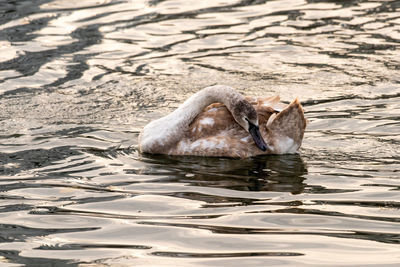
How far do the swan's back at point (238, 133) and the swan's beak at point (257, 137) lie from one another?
17 centimetres

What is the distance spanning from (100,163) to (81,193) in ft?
4.06

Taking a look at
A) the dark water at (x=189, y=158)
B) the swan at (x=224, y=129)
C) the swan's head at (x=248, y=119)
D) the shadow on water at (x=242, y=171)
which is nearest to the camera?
the dark water at (x=189, y=158)

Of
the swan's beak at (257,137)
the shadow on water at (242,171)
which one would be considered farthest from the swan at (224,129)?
the shadow on water at (242,171)

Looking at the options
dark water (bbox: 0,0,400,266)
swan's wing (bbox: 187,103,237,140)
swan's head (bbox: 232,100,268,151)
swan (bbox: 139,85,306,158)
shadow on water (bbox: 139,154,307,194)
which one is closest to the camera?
dark water (bbox: 0,0,400,266)

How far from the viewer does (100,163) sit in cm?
1040

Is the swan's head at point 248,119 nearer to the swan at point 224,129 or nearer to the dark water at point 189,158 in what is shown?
the swan at point 224,129

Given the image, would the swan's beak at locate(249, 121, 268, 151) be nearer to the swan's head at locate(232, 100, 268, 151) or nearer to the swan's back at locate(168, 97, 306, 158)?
the swan's head at locate(232, 100, 268, 151)

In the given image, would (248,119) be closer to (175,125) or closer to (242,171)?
(242,171)

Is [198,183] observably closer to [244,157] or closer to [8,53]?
[244,157]

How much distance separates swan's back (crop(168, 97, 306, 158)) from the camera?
35.2ft

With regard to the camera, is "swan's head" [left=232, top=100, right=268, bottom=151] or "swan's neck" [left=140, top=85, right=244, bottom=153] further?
"swan's neck" [left=140, top=85, right=244, bottom=153]

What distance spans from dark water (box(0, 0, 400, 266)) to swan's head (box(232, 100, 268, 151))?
24 cm

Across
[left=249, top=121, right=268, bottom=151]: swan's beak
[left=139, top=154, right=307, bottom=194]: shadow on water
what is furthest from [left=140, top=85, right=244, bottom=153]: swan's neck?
[left=249, top=121, right=268, bottom=151]: swan's beak

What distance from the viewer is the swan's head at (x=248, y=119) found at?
10541mm
